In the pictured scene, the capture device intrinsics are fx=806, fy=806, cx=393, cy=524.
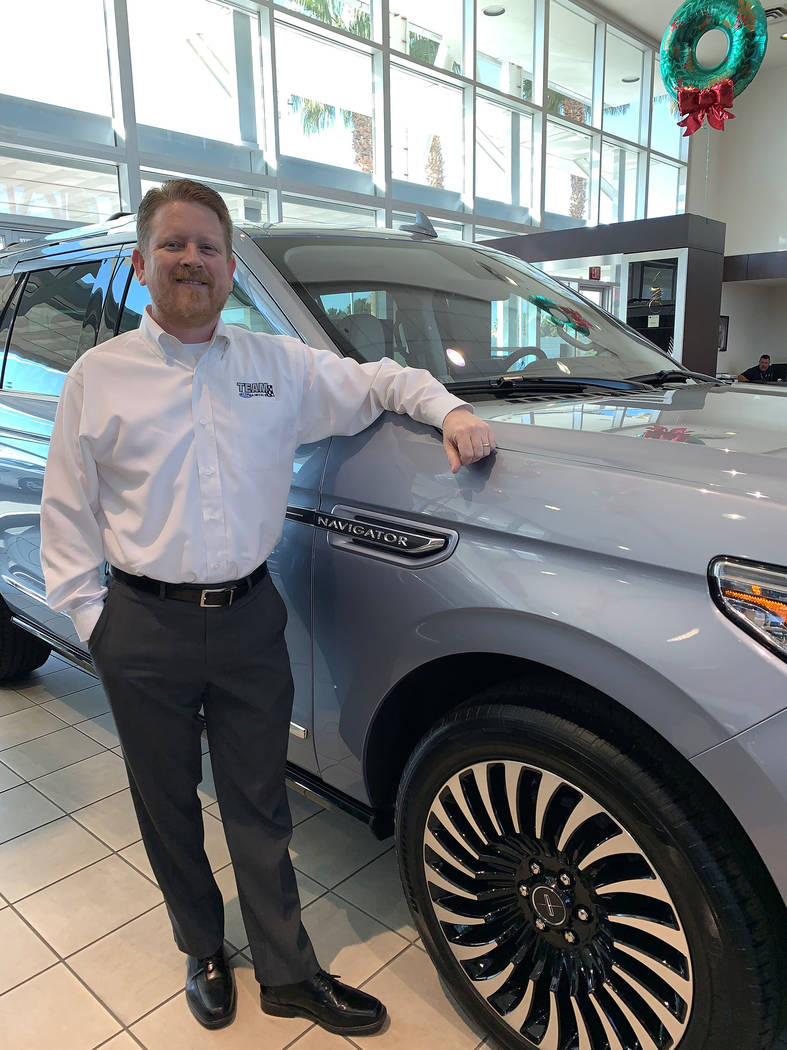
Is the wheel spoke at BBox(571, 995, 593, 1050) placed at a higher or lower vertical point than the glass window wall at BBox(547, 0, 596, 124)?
lower

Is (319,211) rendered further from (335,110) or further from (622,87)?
(622,87)

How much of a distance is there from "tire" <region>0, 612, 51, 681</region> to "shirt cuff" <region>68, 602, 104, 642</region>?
1.89 m

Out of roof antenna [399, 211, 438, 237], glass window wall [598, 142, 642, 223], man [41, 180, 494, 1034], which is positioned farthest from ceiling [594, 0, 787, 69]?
man [41, 180, 494, 1034]

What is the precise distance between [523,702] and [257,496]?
0.63 meters

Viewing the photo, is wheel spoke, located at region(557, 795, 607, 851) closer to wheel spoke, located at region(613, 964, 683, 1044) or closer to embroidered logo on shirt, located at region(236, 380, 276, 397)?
wheel spoke, located at region(613, 964, 683, 1044)

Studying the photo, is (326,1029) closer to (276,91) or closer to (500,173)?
(276,91)

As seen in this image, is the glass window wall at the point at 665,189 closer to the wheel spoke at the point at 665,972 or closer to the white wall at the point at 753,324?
the white wall at the point at 753,324

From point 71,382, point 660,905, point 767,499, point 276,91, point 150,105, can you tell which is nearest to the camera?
point 767,499

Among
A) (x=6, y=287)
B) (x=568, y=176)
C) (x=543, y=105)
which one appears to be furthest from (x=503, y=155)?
(x=6, y=287)

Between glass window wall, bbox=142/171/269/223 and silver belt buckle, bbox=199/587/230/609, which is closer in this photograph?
silver belt buckle, bbox=199/587/230/609

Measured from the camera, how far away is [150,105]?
889 centimetres

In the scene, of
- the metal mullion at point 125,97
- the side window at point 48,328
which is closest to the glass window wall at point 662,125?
the metal mullion at point 125,97

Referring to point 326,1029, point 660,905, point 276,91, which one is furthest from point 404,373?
point 276,91

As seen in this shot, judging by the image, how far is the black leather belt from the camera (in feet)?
5.07
